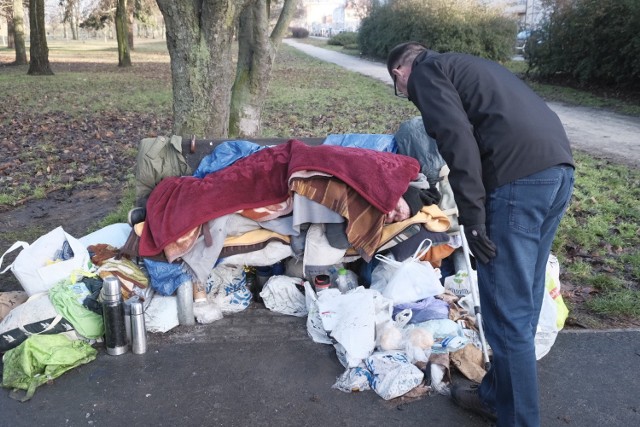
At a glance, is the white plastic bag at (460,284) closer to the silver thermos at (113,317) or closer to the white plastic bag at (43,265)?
the silver thermos at (113,317)

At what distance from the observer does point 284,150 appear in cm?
457

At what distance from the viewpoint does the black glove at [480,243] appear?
2666 millimetres

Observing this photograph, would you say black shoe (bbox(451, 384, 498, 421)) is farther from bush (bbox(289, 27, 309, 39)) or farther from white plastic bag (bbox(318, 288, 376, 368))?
bush (bbox(289, 27, 309, 39))

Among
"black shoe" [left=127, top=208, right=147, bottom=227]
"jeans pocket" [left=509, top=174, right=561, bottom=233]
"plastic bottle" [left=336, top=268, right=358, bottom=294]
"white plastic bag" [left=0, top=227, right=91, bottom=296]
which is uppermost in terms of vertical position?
"jeans pocket" [left=509, top=174, right=561, bottom=233]

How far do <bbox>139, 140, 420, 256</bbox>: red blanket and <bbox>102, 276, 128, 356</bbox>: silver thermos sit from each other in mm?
485

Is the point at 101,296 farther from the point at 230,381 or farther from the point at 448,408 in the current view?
the point at 448,408

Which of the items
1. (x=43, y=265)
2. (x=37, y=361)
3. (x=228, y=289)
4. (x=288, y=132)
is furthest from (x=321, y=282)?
(x=288, y=132)

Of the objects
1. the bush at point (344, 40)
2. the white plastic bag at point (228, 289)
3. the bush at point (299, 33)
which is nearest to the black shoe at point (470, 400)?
the white plastic bag at point (228, 289)

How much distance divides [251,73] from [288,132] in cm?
264

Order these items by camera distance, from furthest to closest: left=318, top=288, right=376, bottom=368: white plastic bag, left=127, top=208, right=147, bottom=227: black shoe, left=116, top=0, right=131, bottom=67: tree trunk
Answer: left=116, top=0, right=131, bottom=67: tree trunk → left=127, top=208, right=147, bottom=227: black shoe → left=318, top=288, right=376, bottom=368: white plastic bag

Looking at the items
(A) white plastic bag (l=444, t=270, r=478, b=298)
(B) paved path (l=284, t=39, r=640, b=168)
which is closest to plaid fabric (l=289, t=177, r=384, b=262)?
(A) white plastic bag (l=444, t=270, r=478, b=298)

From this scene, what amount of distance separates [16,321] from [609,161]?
8.05 meters

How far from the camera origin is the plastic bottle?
4.29 m

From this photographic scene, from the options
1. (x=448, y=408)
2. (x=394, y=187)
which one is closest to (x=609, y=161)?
(x=394, y=187)
